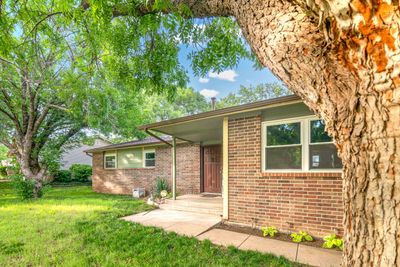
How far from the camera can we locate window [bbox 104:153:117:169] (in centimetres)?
Result: 1342

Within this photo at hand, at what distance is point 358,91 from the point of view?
132 cm

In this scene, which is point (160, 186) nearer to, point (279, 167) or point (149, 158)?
point (149, 158)

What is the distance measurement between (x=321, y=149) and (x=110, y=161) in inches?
477

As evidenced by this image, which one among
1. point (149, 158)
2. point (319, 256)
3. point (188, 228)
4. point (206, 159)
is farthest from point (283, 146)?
point (149, 158)

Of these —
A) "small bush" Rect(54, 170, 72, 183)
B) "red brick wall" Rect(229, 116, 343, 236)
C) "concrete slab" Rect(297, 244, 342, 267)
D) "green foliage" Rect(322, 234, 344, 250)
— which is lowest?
"small bush" Rect(54, 170, 72, 183)

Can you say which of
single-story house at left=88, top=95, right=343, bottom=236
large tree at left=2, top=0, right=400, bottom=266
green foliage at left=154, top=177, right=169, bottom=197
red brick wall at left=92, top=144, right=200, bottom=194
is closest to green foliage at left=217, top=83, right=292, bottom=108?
red brick wall at left=92, top=144, right=200, bottom=194

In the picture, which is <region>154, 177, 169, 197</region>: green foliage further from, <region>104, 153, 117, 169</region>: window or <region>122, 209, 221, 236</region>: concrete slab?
<region>104, 153, 117, 169</region>: window

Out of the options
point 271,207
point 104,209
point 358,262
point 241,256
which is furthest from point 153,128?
point 358,262

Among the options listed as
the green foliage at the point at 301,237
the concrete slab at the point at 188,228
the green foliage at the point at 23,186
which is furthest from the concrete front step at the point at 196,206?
Answer: the green foliage at the point at 23,186

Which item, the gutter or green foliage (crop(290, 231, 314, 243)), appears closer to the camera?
green foliage (crop(290, 231, 314, 243))

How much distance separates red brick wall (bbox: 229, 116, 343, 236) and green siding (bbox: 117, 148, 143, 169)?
757 centimetres

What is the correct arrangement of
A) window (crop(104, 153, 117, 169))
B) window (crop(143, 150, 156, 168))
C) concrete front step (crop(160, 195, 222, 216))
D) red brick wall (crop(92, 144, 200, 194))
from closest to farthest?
concrete front step (crop(160, 195, 222, 216)) → red brick wall (crop(92, 144, 200, 194)) → window (crop(143, 150, 156, 168)) → window (crop(104, 153, 117, 169))

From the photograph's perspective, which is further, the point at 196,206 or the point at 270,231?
the point at 196,206

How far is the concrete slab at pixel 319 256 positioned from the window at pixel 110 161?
11.6 metres
